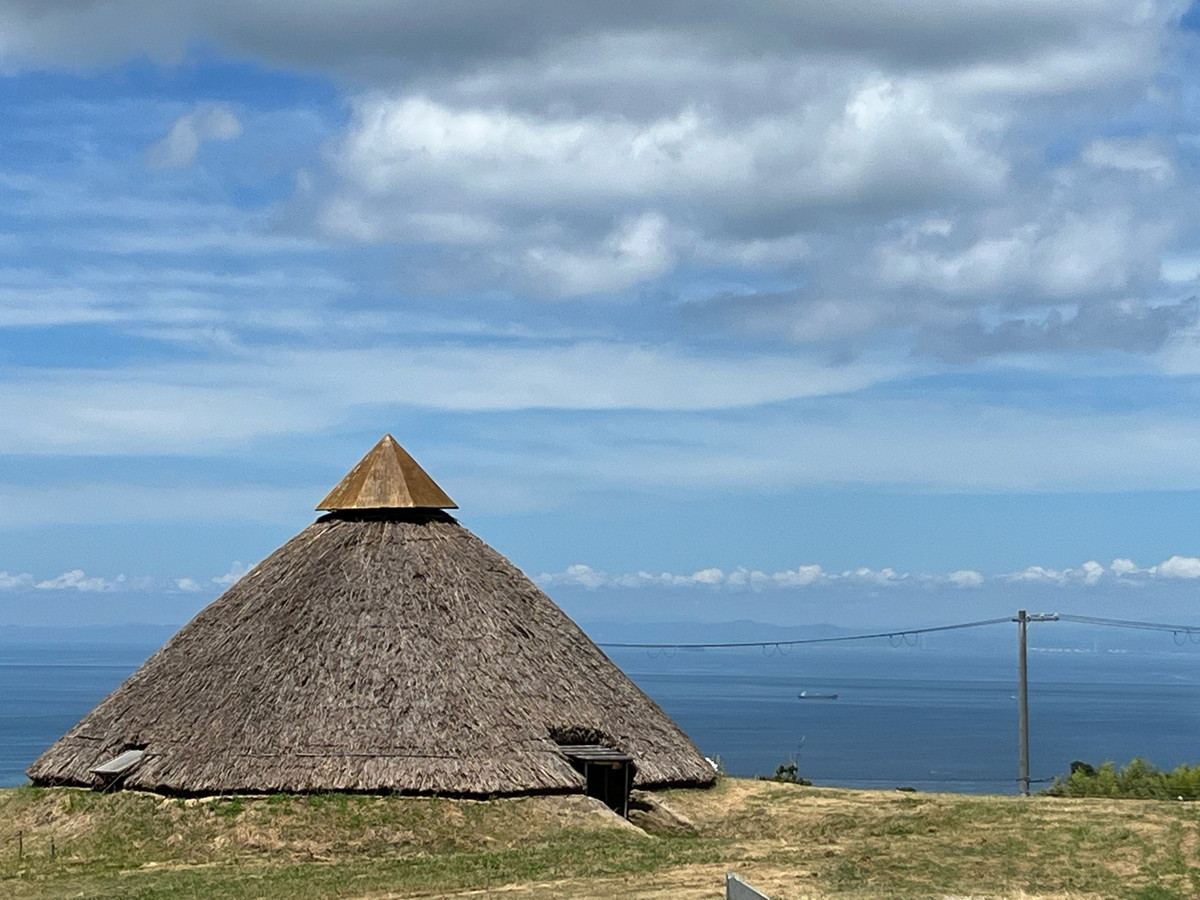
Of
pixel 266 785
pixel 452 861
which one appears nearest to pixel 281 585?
pixel 266 785

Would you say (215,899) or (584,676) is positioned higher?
(584,676)

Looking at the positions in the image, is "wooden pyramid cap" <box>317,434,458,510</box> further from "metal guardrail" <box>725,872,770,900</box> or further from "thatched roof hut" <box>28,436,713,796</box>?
"metal guardrail" <box>725,872,770,900</box>

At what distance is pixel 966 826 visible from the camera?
93.7 ft

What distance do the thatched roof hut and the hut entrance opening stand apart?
205 mm

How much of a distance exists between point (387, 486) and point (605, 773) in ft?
30.0

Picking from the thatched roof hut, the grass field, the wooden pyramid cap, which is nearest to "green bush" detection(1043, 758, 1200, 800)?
the grass field

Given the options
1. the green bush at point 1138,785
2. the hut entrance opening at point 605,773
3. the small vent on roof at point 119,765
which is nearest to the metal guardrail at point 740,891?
the hut entrance opening at point 605,773

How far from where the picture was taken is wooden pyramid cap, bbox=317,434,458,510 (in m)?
37.5

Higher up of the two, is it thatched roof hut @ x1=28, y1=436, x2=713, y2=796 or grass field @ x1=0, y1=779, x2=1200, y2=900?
thatched roof hut @ x1=28, y1=436, x2=713, y2=796

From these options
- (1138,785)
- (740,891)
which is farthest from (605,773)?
(1138,785)

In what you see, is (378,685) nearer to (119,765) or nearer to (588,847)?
(119,765)

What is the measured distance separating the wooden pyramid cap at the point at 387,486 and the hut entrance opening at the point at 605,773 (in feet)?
24.9

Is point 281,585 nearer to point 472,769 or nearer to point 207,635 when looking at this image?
point 207,635

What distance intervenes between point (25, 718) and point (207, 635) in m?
A: 166
